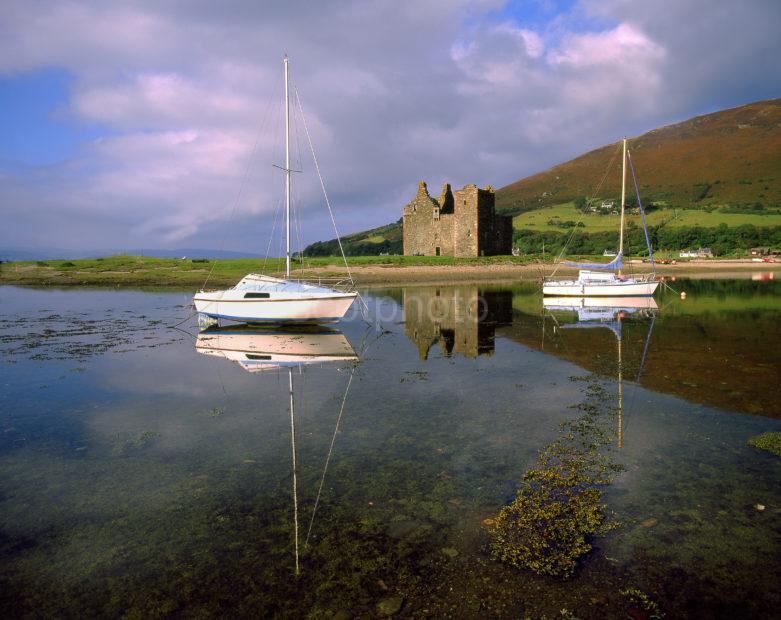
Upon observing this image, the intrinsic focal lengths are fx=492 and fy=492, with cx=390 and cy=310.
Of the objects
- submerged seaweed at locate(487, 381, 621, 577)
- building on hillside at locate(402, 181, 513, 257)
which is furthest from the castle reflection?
building on hillside at locate(402, 181, 513, 257)

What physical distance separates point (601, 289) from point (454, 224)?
3563 cm

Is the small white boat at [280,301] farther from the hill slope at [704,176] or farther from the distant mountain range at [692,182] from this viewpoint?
the hill slope at [704,176]

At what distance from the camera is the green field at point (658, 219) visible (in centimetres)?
10256

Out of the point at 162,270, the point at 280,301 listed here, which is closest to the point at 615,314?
the point at 280,301

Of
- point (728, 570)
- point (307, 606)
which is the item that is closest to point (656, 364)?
point (728, 570)

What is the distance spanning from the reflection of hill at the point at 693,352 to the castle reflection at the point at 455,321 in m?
1.31

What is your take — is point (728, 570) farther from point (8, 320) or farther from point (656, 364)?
point (8, 320)


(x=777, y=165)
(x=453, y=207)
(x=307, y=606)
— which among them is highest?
(x=777, y=165)

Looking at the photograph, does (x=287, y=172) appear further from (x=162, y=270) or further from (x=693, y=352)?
(x=162, y=270)

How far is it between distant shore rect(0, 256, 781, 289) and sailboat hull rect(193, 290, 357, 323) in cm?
2428

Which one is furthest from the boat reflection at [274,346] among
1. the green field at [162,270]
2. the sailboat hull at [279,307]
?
the green field at [162,270]

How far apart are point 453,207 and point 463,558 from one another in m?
68.5

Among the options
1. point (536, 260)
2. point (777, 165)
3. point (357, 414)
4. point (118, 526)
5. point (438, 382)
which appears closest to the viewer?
point (118, 526)

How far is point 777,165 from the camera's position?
150 metres
